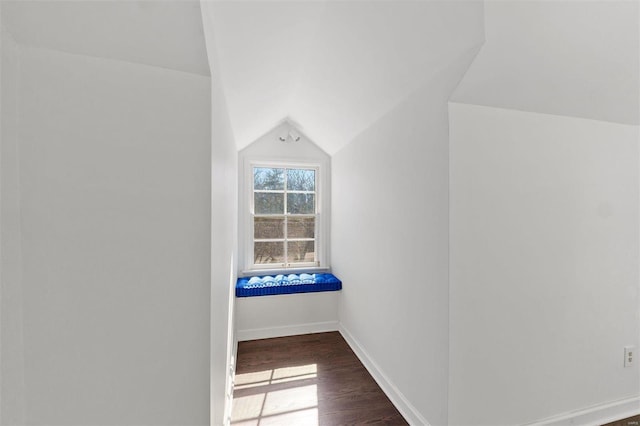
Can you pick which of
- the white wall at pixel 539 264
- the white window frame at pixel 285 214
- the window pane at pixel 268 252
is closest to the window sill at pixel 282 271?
the white window frame at pixel 285 214

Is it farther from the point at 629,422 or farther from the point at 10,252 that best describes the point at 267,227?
the point at 629,422

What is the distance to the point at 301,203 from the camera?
326 cm

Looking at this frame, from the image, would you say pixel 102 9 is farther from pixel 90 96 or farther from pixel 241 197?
pixel 241 197

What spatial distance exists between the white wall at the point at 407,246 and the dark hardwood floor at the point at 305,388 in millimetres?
176

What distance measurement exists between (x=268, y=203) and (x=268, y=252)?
619 mm

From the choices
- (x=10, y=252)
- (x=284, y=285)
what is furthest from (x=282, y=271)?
(x=10, y=252)

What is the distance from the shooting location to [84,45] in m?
0.78

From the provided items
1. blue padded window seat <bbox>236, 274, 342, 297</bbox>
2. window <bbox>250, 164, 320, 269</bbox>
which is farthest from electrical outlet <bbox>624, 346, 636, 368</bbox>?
window <bbox>250, 164, 320, 269</bbox>

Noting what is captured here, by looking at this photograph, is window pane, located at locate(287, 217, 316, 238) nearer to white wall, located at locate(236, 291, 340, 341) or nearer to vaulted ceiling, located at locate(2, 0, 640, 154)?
white wall, located at locate(236, 291, 340, 341)

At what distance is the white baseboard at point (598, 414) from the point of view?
1.47 m

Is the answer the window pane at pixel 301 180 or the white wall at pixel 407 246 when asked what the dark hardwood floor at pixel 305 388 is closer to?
the white wall at pixel 407 246

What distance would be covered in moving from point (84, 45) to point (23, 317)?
87 centimetres

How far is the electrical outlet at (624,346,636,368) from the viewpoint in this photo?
163 cm

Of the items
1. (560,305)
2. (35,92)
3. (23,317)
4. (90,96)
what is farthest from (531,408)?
(35,92)
